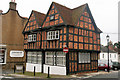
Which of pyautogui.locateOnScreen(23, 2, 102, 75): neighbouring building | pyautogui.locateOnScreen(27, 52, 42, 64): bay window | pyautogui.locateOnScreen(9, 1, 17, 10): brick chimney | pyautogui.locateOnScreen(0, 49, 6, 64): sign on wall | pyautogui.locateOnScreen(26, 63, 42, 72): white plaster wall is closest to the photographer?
pyautogui.locateOnScreen(23, 2, 102, 75): neighbouring building

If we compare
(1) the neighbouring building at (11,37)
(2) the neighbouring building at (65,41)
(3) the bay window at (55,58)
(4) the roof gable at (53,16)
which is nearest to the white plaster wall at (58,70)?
(2) the neighbouring building at (65,41)

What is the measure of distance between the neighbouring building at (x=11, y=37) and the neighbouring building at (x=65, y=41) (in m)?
4.45

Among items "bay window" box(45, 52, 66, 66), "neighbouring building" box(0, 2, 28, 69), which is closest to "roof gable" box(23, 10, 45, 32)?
"neighbouring building" box(0, 2, 28, 69)

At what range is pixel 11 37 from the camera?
24094 mm

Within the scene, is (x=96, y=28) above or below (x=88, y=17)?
below

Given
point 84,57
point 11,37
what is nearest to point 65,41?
point 84,57

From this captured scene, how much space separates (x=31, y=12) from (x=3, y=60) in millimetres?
9856

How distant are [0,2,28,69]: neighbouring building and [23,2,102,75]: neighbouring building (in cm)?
445

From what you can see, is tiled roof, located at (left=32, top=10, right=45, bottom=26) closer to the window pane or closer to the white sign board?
the window pane

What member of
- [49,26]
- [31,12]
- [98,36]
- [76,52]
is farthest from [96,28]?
[31,12]

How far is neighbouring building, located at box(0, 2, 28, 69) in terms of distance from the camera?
2331 cm

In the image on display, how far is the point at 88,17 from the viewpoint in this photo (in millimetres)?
18844

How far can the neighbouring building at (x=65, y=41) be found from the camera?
15992 mm

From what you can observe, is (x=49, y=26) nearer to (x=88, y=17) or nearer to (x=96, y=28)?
(x=88, y=17)
